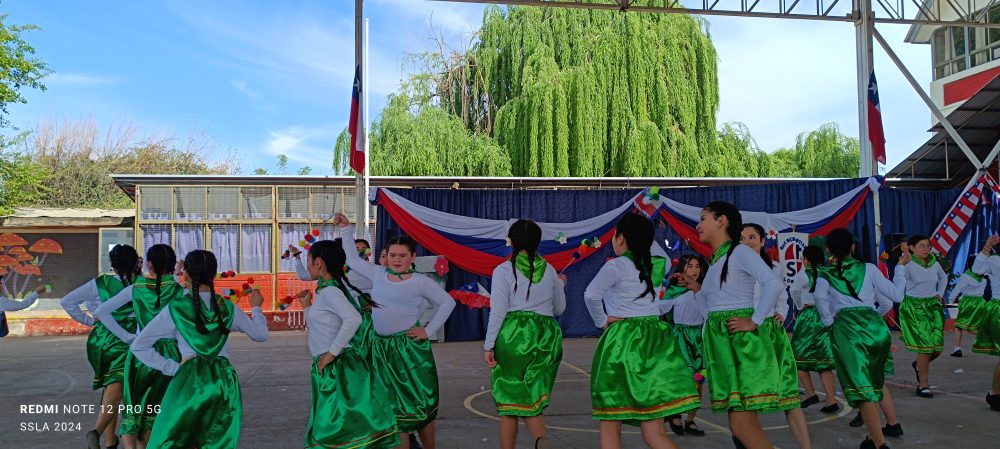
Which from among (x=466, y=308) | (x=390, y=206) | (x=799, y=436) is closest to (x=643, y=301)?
(x=799, y=436)

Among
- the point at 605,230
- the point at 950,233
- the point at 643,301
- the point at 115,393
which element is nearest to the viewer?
the point at 643,301

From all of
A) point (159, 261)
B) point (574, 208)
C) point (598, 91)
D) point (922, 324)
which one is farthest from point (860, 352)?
point (598, 91)

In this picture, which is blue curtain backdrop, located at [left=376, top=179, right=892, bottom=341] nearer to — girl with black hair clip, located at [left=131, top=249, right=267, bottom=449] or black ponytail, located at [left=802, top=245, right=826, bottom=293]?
black ponytail, located at [left=802, top=245, right=826, bottom=293]

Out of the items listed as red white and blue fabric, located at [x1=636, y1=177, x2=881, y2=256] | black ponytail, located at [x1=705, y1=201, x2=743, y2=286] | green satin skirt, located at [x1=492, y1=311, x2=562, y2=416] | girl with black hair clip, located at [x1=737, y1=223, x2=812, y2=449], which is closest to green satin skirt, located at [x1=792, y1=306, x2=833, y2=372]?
girl with black hair clip, located at [x1=737, y1=223, x2=812, y2=449]

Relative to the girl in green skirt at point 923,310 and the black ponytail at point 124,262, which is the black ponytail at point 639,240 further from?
the girl in green skirt at point 923,310

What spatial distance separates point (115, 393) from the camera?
5207 mm

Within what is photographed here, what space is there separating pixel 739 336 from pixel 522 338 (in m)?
1.22

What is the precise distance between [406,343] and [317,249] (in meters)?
0.99

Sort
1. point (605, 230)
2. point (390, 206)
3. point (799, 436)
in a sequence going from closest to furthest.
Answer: point (799, 436) → point (390, 206) → point (605, 230)

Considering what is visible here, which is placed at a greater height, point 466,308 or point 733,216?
point 733,216

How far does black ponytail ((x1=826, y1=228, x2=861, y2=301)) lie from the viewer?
5.35 m

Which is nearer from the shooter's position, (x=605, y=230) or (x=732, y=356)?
(x=732, y=356)

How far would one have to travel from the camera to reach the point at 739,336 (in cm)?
421

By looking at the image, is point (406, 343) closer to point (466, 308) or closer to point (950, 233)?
point (466, 308)
